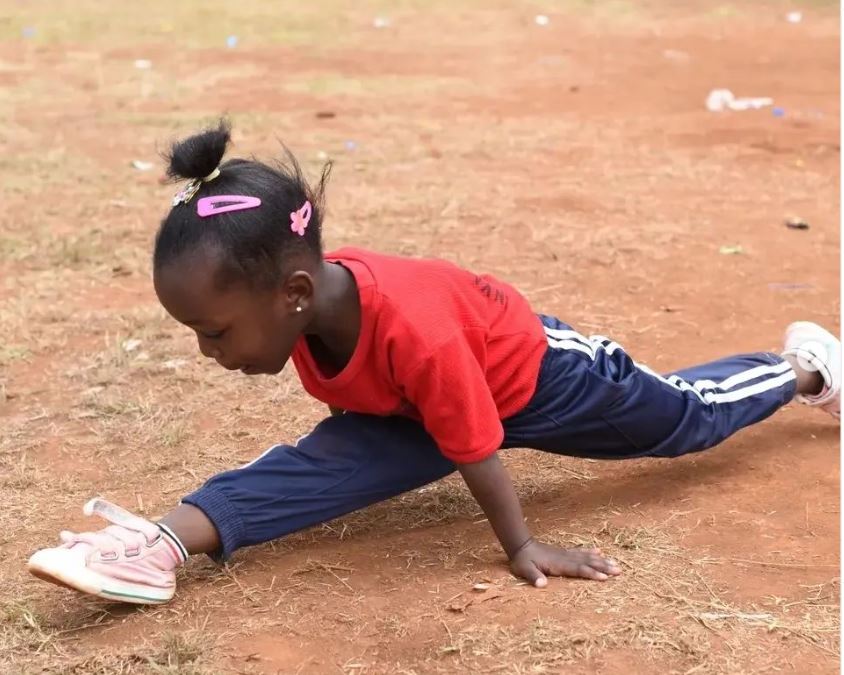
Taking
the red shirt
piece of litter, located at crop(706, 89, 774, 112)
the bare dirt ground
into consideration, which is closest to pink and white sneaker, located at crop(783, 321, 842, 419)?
the bare dirt ground

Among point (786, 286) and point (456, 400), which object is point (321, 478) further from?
point (786, 286)

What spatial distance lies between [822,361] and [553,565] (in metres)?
1.20

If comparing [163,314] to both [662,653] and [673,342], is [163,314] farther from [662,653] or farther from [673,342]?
[662,653]

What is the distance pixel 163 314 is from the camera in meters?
4.07

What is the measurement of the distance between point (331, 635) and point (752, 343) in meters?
2.16

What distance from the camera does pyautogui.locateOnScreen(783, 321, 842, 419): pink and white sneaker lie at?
3.15m

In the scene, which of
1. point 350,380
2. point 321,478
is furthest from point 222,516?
point 350,380

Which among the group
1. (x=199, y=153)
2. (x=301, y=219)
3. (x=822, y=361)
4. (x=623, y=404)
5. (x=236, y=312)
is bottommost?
(x=822, y=361)

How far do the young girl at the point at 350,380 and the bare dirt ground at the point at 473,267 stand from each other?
0.13 meters

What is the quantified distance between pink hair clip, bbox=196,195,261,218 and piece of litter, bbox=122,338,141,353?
1.71 meters

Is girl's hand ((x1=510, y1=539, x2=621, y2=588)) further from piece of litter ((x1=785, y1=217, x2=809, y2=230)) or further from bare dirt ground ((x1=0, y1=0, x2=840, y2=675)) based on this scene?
piece of litter ((x1=785, y1=217, x2=809, y2=230))

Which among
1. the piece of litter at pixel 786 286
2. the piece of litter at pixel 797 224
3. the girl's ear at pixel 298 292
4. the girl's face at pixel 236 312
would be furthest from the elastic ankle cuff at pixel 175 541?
the piece of litter at pixel 797 224

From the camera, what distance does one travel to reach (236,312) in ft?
7.37

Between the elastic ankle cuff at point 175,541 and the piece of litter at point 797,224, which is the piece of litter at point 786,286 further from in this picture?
the elastic ankle cuff at point 175,541
